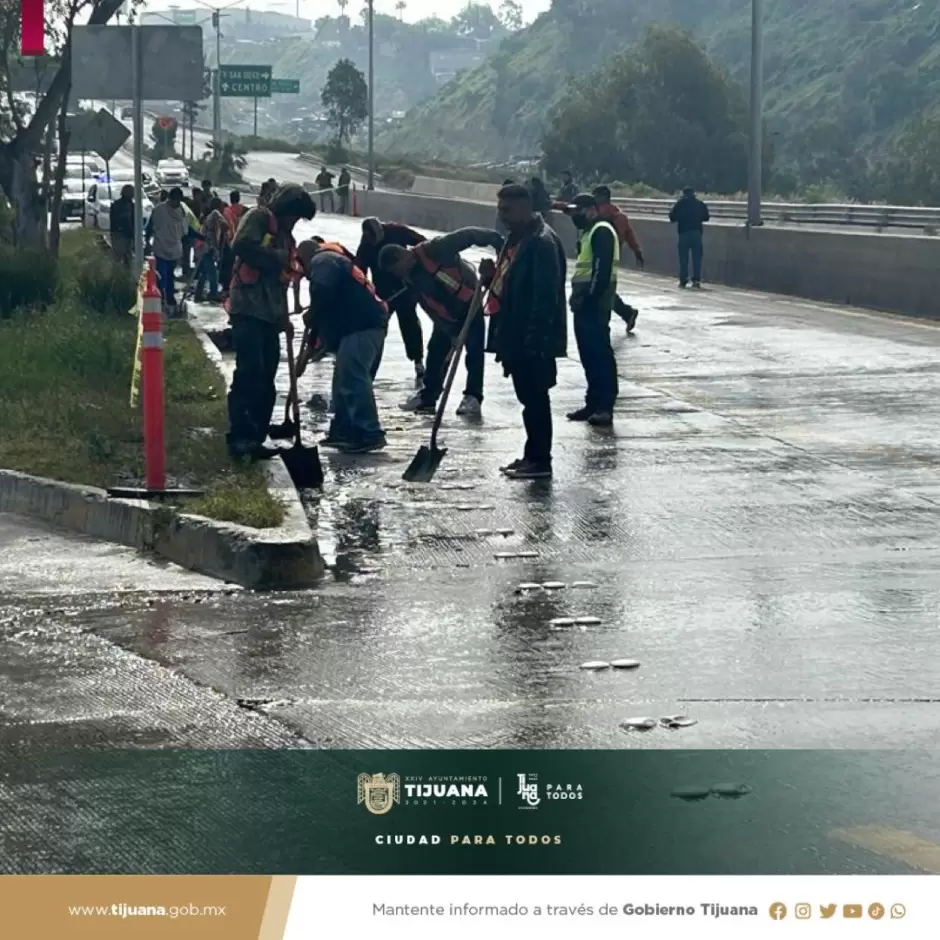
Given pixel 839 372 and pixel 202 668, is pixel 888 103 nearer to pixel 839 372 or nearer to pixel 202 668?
pixel 839 372

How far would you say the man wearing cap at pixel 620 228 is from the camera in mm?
17294

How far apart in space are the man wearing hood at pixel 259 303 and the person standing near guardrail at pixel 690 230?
18.3 meters

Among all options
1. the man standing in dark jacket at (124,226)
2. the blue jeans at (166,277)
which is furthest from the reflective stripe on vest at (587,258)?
the man standing in dark jacket at (124,226)

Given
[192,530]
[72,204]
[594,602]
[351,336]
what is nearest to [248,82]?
[72,204]

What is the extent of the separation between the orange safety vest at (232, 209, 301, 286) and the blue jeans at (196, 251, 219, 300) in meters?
15.6

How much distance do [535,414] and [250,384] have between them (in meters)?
1.72

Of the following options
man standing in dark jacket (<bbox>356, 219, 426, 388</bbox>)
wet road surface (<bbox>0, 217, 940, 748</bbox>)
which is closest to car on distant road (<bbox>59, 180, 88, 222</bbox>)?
man standing in dark jacket (<bbox>356, 219, 426, 388</bbox>)

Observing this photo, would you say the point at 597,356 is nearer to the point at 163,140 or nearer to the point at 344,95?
the point at 163,140

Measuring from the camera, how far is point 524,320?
12.1 m

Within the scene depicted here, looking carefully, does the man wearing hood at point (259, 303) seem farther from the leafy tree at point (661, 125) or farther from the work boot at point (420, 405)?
the leafy tree at point (661, 125)

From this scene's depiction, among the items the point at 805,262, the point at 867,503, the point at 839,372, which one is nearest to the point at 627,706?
the point at 867,503

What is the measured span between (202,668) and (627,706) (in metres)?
1.65

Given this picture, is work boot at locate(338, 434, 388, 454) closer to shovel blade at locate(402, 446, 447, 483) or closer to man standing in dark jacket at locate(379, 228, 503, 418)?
man standing in dark jacket at locate(379, 228, 503, 418)

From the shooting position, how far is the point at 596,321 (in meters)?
14.8
